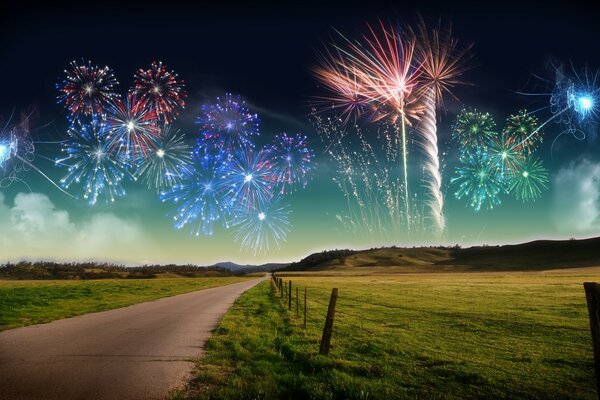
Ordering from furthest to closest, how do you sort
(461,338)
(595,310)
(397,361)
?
(461,338), (397,361), (595,310)

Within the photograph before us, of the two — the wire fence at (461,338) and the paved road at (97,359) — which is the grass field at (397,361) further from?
the paved road at (97,359)

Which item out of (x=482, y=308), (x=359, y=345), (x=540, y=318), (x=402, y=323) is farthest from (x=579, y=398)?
(x=482, y=308)

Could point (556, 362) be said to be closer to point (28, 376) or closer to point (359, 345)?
point (359, 345)

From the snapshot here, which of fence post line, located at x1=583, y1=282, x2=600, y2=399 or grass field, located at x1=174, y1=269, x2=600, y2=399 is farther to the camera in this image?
grass field, located at x1=174, y1=269, x2=600, y2=399

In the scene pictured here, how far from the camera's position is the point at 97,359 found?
10.1 m

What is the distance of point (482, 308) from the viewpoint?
27016 millimetres

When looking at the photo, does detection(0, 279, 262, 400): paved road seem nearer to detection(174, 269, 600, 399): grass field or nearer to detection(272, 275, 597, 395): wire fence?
detection(174, 269, 600, 399): grass field

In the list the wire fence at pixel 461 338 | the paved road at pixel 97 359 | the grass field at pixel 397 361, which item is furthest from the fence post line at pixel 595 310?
the paved road at pixel 97 359

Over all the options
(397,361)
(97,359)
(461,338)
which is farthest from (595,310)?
(97,359)

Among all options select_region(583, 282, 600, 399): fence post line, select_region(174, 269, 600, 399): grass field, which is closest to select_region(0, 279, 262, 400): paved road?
select_region(174, 269, 600, 399): grass field

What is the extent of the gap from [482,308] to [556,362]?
16.2 m

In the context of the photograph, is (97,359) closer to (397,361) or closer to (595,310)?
(397,361)

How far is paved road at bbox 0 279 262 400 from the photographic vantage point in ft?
25.0

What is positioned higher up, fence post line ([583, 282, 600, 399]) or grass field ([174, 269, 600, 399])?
fence post line ([583, 282, 600, 399])
